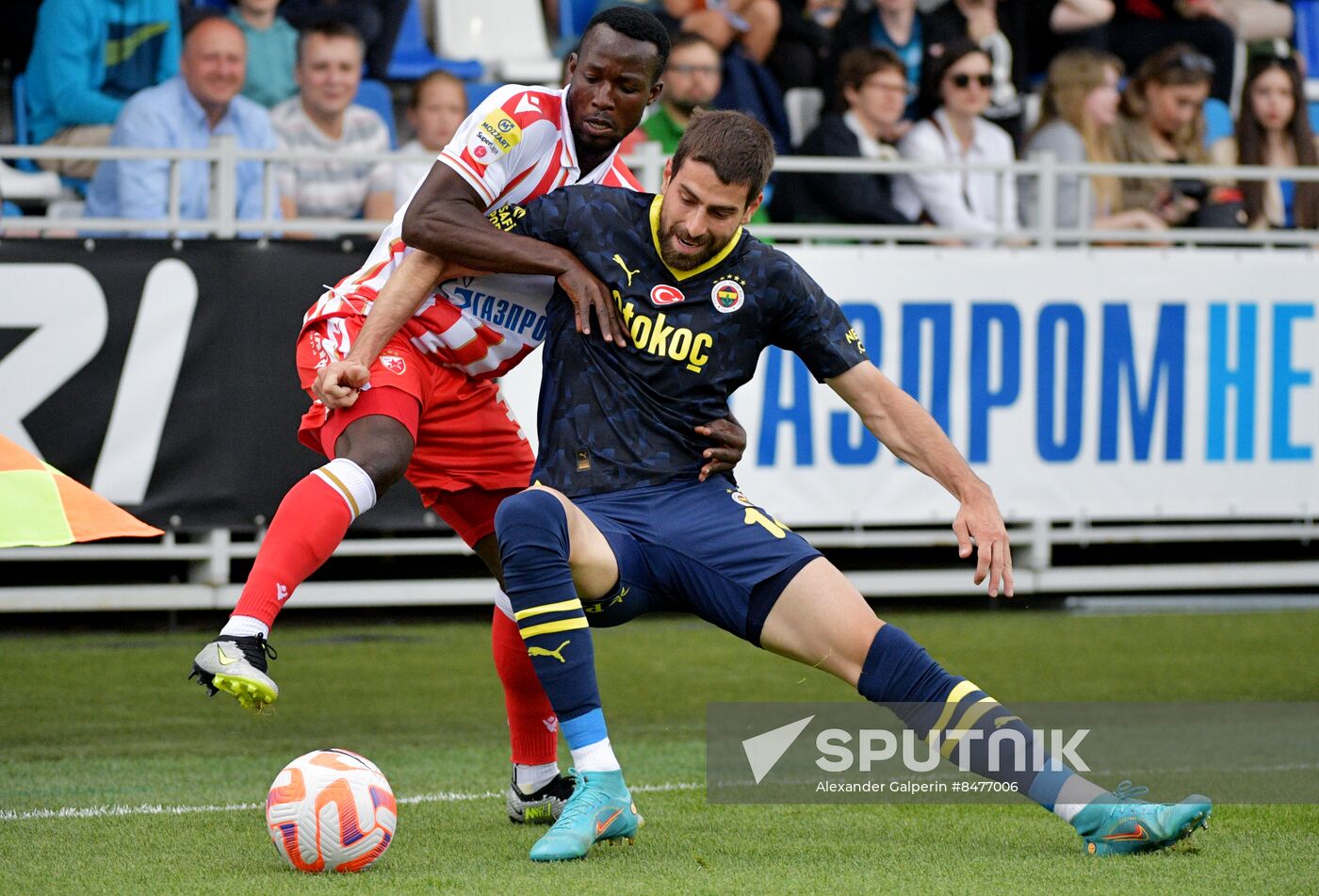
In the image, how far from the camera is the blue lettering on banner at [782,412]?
946 cm

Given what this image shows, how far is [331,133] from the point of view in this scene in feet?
33.5

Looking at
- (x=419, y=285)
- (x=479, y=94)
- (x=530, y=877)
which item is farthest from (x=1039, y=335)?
(x=530, y=877)

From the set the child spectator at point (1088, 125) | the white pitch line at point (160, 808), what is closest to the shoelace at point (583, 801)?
the white pitch line at point (160, 808)

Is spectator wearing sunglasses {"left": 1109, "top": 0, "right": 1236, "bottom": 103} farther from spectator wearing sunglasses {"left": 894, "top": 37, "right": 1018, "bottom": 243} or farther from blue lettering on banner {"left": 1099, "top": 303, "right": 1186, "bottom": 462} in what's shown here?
blue lettering on banner {"left": 1099, "top": 303, "right": 1186, "bottom": 462}

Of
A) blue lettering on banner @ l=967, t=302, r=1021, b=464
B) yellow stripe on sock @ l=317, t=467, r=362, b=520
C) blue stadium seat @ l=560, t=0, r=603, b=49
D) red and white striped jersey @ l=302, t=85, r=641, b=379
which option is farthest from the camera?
blue stadium seat @ l=560, t=0, r=603, b=49

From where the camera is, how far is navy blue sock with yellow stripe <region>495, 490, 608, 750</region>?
14.0 feet

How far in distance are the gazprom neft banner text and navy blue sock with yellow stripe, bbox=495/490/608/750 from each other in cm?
509

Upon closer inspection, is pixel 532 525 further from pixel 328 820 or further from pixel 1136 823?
pixel 1136 823

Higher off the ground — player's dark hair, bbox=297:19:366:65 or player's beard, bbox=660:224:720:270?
player's dark hair, bbox=297:19:366:65

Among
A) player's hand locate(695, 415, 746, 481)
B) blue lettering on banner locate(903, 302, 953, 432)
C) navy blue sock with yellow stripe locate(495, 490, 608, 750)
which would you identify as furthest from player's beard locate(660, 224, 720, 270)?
blue lettering on banner locate(903, 302, 953, 432)

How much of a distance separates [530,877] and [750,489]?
5499 mm

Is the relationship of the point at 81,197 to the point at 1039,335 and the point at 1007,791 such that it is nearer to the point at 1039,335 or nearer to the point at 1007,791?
the point at 1039,335

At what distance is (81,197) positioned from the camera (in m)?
9.84

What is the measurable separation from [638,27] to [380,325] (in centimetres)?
110
